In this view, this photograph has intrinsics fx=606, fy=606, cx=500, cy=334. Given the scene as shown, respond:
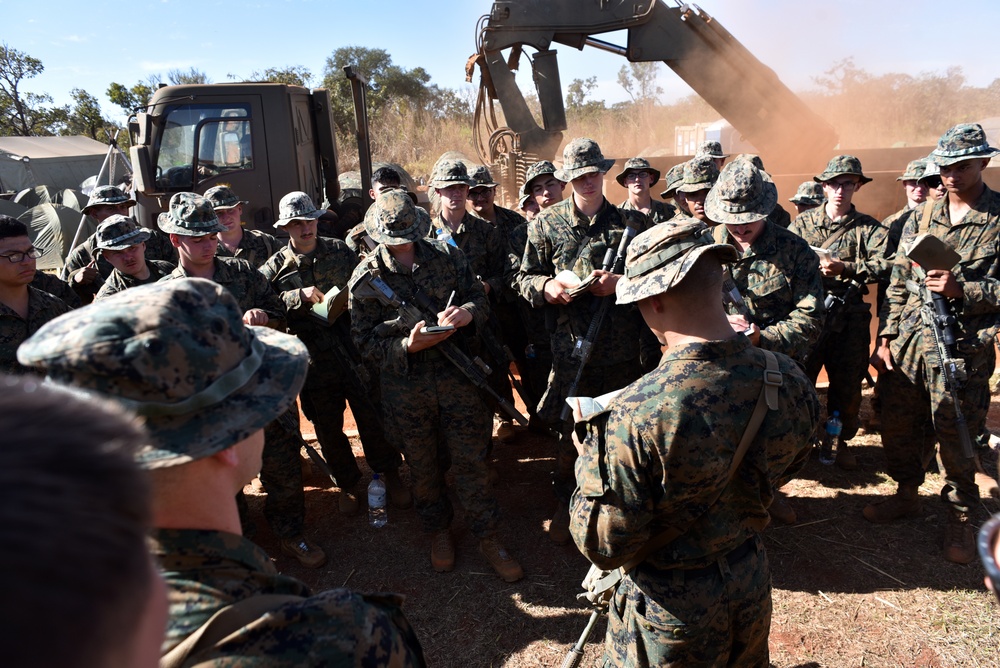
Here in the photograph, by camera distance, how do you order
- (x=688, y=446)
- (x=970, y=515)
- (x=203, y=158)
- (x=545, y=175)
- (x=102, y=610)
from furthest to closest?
(x=203, y=158)
(x=545, y=175)
(x=970, y=515)
(x=688, y=446)
(x=102, y=610)

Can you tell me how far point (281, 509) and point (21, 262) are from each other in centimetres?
213

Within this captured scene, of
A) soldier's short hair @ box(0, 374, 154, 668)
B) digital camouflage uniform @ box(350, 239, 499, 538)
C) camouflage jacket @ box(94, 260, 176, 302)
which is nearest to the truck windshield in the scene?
camouflage jacket @ box(94, 260, 176, 302)

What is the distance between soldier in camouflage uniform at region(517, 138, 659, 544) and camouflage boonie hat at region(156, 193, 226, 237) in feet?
6.83

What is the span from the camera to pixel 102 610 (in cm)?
58

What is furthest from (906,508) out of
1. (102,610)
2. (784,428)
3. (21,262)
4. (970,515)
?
(21,262)

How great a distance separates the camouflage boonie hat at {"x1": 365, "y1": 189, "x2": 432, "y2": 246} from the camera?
3.54 m

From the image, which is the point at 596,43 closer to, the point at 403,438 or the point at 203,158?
the point at 203,158

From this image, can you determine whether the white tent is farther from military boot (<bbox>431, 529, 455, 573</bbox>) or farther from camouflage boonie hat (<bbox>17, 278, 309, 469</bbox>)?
camouflage boonie hat (<bbox>17, 278, 309, 469</bbox>)

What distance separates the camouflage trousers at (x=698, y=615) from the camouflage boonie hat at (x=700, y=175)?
3.87 m

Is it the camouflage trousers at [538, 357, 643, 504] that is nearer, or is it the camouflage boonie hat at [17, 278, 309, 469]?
the camouflage boonie hat at [17, 278, 309, 469]

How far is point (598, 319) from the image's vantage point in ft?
12.9

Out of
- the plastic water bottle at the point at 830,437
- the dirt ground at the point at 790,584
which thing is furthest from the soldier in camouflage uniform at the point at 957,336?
the plastic water bottle at the point at 830,437

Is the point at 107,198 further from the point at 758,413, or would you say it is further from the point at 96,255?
the point at 758,413

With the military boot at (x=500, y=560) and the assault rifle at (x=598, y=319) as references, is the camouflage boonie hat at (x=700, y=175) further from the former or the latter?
the military boot at (x=500, y=560)
